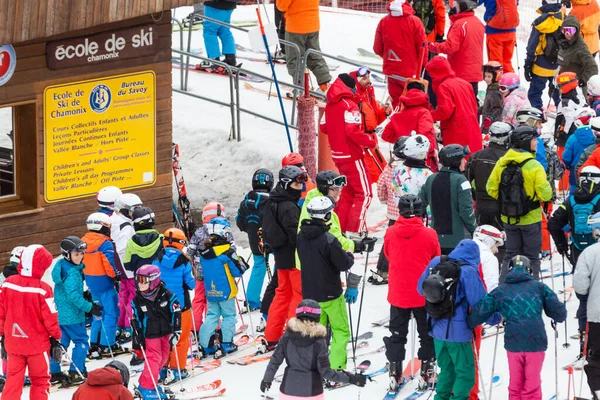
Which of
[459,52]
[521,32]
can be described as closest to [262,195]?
[459,52]

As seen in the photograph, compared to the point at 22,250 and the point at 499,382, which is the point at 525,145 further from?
the point at 22,250

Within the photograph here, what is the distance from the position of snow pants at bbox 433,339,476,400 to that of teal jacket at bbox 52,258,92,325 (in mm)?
3421

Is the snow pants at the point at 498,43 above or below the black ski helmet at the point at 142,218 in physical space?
above

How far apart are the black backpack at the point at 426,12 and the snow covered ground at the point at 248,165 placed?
8.37 ft

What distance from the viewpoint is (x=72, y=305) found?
12617 millimetres

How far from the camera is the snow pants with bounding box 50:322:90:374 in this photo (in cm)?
1271

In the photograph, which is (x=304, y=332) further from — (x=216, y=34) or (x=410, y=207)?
(x=216, y=34)

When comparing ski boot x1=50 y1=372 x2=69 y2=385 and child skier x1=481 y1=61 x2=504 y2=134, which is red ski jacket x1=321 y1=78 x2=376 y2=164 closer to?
child skier x1=481 y1=61 x2=504 y2=134

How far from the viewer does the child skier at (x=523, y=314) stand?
35.2ft

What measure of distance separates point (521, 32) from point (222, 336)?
15.9m

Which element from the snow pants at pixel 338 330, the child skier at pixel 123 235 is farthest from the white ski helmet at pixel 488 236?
the child skier at pixel 123 235

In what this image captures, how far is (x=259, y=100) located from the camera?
20.8m

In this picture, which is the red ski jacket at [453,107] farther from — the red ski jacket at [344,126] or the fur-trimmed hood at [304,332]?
the fur-trimmed hood at [304,332]

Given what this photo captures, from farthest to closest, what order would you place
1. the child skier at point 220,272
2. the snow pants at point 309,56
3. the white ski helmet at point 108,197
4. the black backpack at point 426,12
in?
1. the black backpack at point 426,12
2. the snow pants at point 309,56
3. the white ski helmet at point 108,197
4. the child skier at point 220,272
